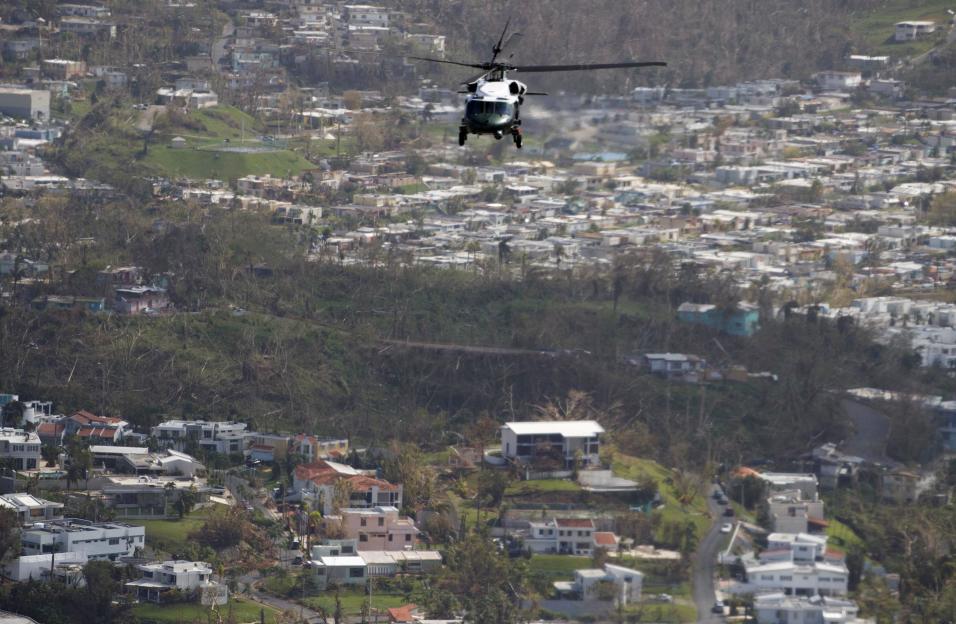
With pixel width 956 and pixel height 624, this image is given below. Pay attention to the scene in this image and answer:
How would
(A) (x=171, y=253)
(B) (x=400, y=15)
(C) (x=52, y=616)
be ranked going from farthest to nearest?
(B) (x=400, y=15) < (A) (x=171, y=253) < (C) (x=52, y=616)

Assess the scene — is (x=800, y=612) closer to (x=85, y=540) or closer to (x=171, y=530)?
(x=171, y=530)

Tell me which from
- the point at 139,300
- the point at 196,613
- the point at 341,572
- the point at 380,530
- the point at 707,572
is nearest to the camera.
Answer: the point at 196,613

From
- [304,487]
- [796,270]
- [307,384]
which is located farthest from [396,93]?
[304,487]

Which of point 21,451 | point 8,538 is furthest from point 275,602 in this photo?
point 21,451

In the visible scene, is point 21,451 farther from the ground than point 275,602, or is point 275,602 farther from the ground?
point 21,451

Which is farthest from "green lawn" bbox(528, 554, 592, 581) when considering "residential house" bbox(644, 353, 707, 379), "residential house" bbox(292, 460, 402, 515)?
"residential house" bbox(644, 353, 707, 379)

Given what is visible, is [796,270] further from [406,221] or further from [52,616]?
[52,616]
